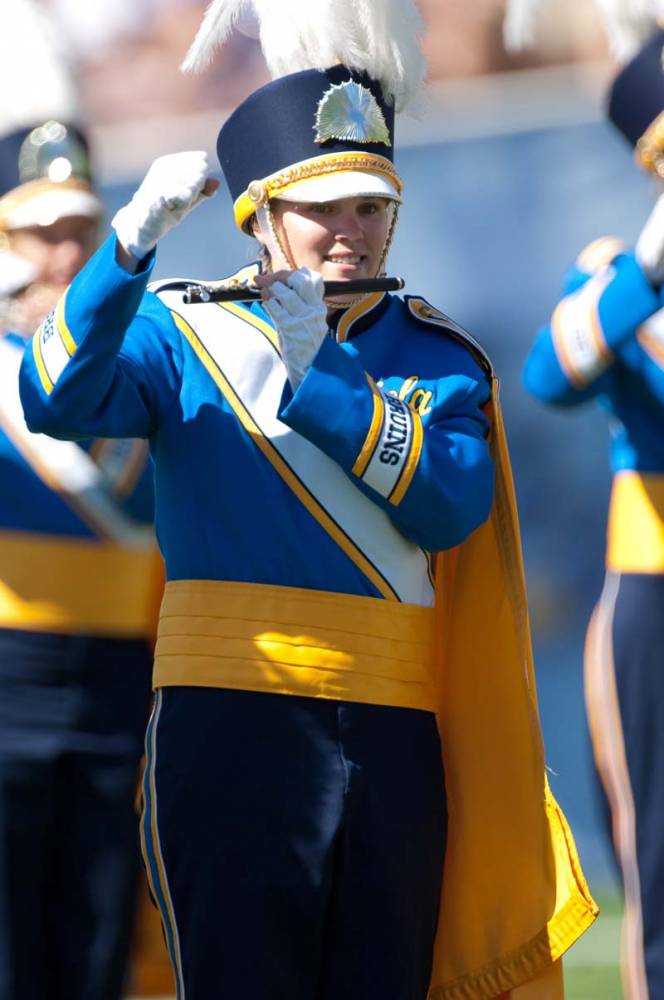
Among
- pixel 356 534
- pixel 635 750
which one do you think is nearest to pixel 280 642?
pixel 356 534

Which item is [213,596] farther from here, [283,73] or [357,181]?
[283,73]

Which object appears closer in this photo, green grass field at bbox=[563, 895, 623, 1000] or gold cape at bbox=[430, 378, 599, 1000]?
gold cape at bbox=[430, 378, 599, 1000]

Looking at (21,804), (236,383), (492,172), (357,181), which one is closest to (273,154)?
(357,181)

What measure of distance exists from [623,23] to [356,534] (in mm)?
1897

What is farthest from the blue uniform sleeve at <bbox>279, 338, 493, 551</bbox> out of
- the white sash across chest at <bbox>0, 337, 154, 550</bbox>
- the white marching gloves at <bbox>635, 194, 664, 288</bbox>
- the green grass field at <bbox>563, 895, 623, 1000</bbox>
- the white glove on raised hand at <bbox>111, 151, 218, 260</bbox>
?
the green grass field at <bbox>563, 895, 623, 1000</bbox>

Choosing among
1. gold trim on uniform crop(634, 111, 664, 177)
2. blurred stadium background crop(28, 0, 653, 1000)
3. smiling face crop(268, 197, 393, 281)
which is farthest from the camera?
blurred stadium background crop(28, 0, 653, 1000)

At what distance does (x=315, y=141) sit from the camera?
288cm

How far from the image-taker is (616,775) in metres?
3.90

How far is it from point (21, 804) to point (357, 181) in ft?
5.10

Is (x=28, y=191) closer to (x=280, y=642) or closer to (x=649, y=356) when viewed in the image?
(x=649, y=356)

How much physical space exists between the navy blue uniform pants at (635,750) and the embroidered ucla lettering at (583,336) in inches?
16.8

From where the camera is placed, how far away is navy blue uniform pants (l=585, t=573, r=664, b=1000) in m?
3.82

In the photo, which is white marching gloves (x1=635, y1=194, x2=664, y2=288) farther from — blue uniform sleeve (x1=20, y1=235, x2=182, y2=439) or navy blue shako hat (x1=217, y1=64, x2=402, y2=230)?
blue uniform sleeve (x1=20, y1=235, x2=182, y2=439)

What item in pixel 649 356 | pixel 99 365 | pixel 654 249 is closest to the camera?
pixel 99 365
